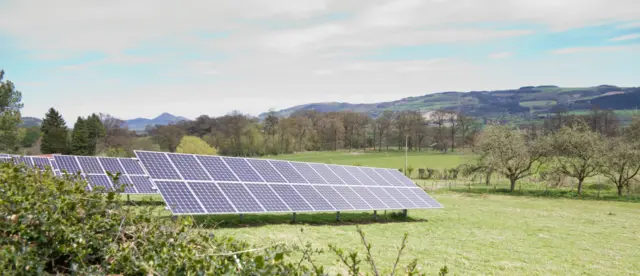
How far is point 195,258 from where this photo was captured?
4.20m

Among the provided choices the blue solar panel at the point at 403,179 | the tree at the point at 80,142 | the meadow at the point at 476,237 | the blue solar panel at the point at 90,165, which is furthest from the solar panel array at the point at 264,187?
the tree at the point at 80,142

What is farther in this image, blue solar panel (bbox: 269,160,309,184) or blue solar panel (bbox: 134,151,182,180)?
blue solar panel (bbox: 269,160,309,184)

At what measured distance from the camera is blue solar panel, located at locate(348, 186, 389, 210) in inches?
827

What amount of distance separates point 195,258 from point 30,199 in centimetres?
267

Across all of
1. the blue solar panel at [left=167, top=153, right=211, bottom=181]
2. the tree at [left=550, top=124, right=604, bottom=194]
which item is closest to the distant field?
the tree at [left=550, top=124, right=604, bottom=194]

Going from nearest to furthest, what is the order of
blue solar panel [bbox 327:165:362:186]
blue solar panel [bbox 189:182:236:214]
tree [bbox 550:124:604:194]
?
blue solar panel [bbox 189:182:236:214]
blue solar panel [bbox 327:165:362:186]
tree [bbox 550:124:604:194]

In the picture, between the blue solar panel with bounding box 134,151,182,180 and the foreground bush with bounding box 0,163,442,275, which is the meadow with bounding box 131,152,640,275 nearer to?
the blue solar panel with bounding box 134,151,182,180

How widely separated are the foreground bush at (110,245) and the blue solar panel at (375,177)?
19.9 metres

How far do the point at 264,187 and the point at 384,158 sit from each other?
235ft

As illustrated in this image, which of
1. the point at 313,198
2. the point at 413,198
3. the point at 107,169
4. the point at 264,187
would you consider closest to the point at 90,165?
the point at 107,169

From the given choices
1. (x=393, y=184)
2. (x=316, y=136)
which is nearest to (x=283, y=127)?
(x=316, y=136)

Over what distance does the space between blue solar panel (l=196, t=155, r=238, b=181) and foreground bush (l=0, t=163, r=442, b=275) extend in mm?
13752

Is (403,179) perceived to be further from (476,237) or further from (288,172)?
(476,237)

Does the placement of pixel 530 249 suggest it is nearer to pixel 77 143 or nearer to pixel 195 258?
pixel 195 258
